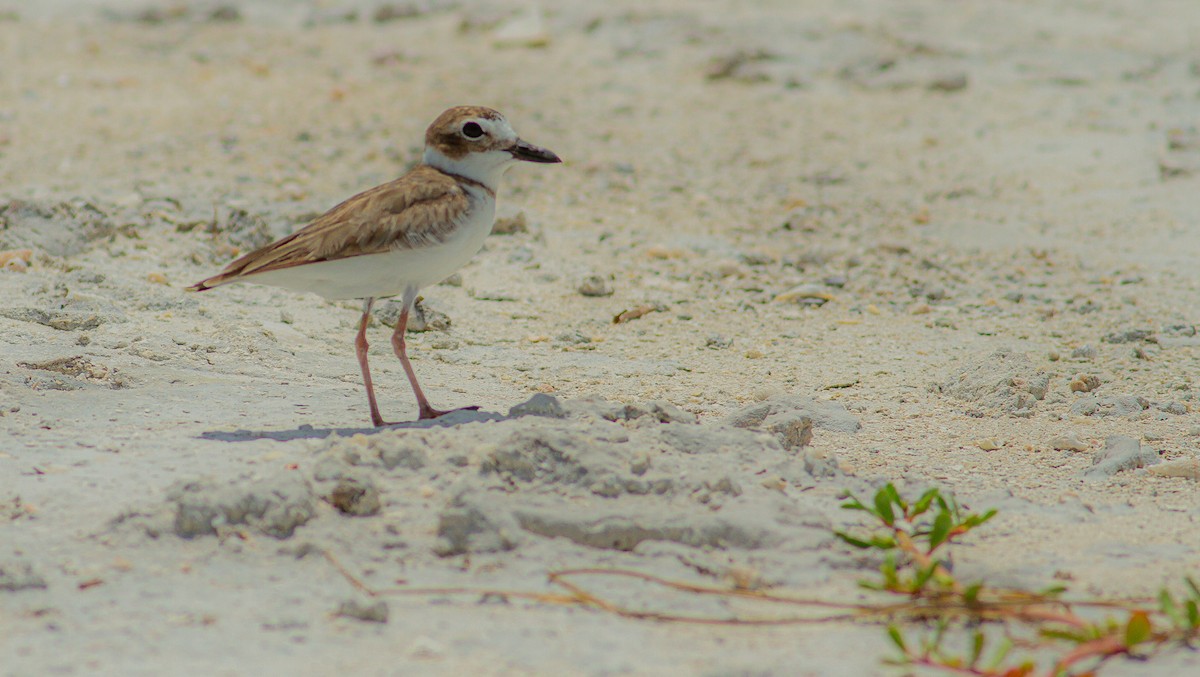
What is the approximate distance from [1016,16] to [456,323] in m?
8.13

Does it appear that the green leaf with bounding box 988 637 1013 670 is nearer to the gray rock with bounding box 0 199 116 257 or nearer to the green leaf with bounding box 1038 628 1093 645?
the green leaf with bounding box 1038 628 1093 645

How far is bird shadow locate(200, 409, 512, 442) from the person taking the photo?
4.54 m

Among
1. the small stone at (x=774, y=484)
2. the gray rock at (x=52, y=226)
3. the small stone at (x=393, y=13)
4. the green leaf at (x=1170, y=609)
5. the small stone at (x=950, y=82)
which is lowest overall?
the green leaf at (x=1170, y=609)

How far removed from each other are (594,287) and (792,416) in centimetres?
229

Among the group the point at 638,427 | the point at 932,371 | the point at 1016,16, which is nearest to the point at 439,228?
the point at 638,427

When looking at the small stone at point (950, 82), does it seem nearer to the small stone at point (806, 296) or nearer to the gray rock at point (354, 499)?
the small stone at point (806, 296)

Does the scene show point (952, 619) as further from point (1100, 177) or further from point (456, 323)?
point (1100, 177)

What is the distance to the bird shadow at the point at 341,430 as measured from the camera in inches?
179

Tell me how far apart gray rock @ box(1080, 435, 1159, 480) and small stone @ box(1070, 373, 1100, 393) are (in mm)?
795

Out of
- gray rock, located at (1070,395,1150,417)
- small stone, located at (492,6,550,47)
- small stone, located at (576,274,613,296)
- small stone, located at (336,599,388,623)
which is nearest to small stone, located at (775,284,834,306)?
small stone, located at (576,274,613,296)

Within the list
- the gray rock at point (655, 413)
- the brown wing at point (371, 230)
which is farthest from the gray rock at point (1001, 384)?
the brown wing at point (371, 230)

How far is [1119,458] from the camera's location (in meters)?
4.73

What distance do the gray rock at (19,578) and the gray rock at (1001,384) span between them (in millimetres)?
3744

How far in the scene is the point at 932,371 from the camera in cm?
600
